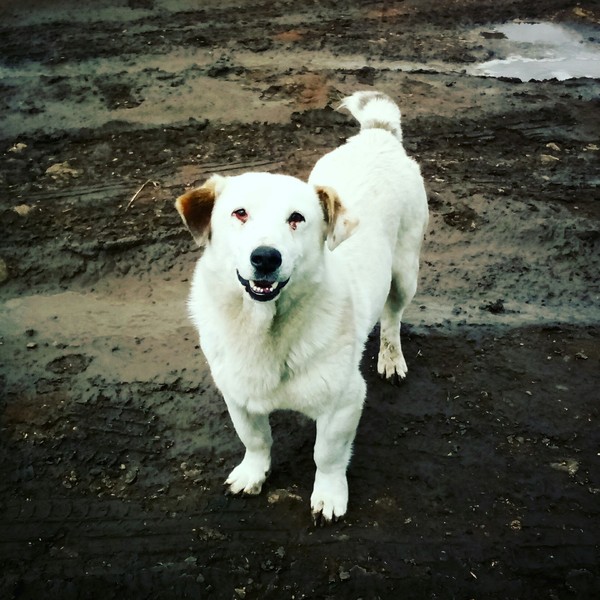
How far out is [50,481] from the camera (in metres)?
3.93

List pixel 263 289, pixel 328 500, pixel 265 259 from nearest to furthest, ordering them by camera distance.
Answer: pixel 265 259
pixel 263 289
pixel 328 500

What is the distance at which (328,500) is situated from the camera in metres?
3.64

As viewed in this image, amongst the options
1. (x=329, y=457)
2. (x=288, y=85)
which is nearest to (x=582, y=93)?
(x=288, y=85)

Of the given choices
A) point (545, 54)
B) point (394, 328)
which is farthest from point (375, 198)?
point (545, 54)

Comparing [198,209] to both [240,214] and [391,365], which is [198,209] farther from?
[391,365]

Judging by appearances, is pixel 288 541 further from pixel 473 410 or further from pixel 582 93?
pixel 582 93

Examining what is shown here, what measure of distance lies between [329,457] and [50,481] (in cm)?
185

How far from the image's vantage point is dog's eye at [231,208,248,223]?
2.88m


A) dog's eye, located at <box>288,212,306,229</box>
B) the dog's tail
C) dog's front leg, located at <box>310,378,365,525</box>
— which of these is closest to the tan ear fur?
dog's eye, located at <box>288,212,306,229</box>

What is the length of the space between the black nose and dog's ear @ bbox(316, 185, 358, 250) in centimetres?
55

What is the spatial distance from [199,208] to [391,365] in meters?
2.19

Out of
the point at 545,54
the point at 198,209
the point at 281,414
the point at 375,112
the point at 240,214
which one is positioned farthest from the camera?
the point at 545,54

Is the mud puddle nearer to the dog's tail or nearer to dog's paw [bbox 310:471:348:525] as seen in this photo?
the dog's tail

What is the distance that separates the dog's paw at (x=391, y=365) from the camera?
459 centimetres
